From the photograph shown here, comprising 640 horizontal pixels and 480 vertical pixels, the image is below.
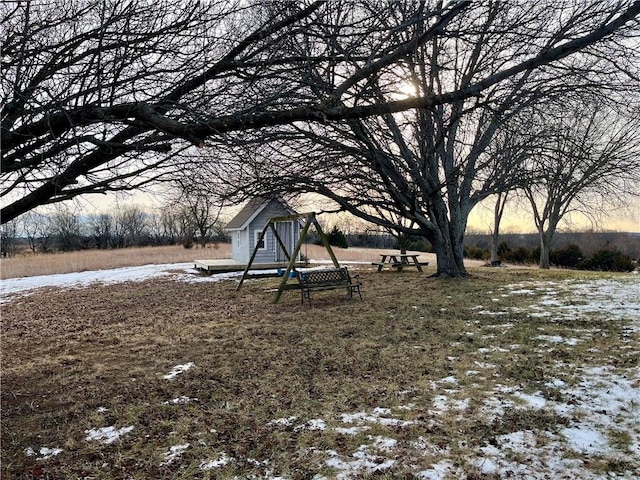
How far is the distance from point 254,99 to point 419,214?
10.2 m

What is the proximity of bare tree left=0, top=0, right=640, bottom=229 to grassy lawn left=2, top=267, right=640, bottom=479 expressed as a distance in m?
2.31

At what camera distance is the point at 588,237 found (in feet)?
110

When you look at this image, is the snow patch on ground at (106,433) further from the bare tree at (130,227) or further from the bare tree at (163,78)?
the bare tree at (130,227)

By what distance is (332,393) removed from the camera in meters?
4.92

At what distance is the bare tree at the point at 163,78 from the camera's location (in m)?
3.37

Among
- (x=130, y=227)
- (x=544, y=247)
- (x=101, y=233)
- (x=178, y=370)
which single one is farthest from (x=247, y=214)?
(x=130, y=227)

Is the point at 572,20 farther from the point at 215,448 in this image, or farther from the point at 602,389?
the point at 215,448

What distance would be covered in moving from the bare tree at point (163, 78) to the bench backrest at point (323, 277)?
6.45 m

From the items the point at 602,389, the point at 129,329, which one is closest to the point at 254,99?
the point at 602,389

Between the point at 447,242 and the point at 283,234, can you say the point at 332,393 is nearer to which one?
the point at 447,242

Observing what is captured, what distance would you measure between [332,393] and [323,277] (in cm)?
618

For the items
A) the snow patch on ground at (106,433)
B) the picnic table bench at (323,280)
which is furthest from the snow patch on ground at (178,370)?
the picnic table bench at (323,280)

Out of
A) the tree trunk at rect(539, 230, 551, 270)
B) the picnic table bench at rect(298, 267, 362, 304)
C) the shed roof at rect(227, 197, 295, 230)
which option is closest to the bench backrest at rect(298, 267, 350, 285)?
the picnic table bench at rect(298, 267, 362, 304)

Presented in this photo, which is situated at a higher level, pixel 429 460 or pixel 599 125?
pixel 599 125
